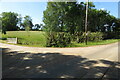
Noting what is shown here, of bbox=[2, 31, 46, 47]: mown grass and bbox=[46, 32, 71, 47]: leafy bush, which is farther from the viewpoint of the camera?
bbox=[2, 31, 46, 47]: mown grass

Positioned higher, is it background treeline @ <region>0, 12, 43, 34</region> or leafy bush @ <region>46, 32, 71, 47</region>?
background treeline @ <region>0, 12, 43, 34</region>

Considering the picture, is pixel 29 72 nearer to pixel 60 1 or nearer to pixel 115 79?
pixel 115 79

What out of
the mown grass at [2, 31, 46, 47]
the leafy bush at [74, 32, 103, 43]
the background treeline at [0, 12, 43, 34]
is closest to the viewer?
the mown grass at [2, 31, 46, 47]

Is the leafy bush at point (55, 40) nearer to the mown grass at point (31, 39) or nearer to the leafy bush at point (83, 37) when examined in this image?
the mown grass at point (31, 39)

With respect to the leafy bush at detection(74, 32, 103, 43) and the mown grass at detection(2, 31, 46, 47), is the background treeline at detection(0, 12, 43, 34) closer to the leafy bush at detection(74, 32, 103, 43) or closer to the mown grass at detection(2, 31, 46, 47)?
the mown grass at detection(2, 31, 46, 47)

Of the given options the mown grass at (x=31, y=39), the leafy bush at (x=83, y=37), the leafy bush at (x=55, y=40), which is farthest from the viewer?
the leafy bush at (x=83, y=37)

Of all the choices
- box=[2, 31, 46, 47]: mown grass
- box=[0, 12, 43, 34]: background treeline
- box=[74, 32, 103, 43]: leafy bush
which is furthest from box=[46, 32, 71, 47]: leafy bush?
box=[0, 12, 43, 34]: background treeline

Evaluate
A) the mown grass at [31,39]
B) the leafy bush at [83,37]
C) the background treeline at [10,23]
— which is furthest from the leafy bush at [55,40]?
the background treeline at [10,23]

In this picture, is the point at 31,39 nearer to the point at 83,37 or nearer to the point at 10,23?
the point at 83,37

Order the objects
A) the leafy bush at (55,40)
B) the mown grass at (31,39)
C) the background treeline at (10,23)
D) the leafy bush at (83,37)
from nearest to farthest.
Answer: the leafy bush at (55,40)
the mown grass at (31,39)
the leafy bush at (83,37)
the background treeline at (10,23)

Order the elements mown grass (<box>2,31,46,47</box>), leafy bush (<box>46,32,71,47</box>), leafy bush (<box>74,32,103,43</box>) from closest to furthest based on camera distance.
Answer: leafy bush (<box>46,32,71,47</box>) < mown grass (<box>2,31,46,47</box>) < leafy bush (<box>74,32,103,43</box>)

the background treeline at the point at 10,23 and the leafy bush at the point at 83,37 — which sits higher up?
the background treeline at the point at 10,23

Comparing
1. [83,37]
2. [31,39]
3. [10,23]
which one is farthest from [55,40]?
[10,23]

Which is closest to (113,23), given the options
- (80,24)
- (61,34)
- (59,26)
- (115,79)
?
(80,24)
